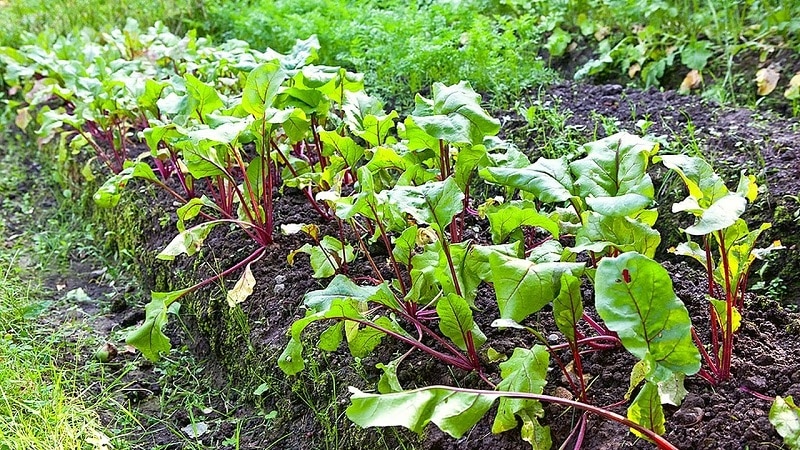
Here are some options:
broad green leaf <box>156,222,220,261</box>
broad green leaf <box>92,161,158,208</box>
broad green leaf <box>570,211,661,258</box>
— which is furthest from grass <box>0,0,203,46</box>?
broad green leaf <box>570,211,661,258</box>

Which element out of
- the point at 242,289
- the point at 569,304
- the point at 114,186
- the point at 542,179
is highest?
the point at 542,179

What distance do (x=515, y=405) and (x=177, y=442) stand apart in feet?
4.13

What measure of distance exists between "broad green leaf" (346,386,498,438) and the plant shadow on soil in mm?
265

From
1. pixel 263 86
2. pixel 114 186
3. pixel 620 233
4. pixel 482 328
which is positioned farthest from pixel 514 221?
pixel 114 186

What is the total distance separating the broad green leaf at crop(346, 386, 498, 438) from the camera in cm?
140

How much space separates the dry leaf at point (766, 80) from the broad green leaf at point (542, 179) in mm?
2039

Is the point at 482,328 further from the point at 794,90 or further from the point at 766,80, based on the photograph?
the point at 766,80

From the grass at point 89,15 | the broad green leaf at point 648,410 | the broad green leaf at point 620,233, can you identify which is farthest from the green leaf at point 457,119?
the grass at point 89,15

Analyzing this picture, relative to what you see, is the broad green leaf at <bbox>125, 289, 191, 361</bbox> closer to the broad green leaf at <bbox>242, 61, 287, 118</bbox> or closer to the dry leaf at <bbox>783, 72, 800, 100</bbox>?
the broad green leaf at <bbox>242, 61, 287, 118</bbox>

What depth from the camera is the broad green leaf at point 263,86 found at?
232 cm

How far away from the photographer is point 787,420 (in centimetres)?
141

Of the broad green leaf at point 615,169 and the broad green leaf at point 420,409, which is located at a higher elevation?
the broad green leaf at point 615,169

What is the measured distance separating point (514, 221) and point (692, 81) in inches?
90.6

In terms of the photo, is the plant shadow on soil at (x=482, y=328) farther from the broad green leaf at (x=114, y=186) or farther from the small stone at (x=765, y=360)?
the broad green leaf at (x=114, y=186)
